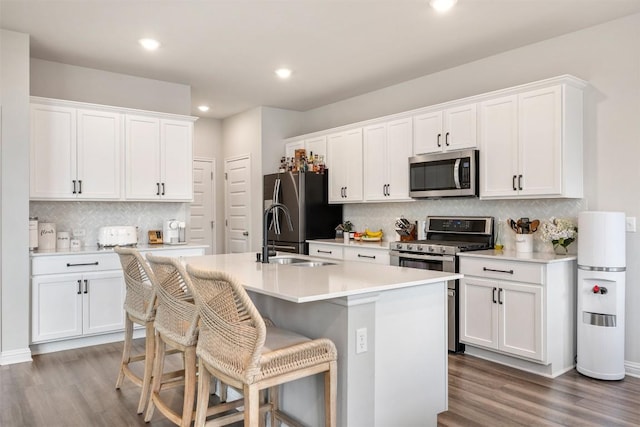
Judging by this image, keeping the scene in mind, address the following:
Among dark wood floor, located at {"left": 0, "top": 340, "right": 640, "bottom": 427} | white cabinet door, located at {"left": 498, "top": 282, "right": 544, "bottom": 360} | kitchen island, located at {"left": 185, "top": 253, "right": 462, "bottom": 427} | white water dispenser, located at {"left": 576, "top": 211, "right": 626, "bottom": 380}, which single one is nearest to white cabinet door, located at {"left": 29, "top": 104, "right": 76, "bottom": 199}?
dark wood floor, located at {"left": 0, "top": 340, "right": 640, "bottom": 427}

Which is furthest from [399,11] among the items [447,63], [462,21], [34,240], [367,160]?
[34,240]

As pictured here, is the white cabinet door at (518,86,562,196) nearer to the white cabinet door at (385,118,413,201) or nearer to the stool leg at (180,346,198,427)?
the white cabinet door at (385,118,413,201)

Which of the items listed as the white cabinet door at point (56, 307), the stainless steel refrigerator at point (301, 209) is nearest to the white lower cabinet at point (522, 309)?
the stainless steel refrigerator at point (301, 209)

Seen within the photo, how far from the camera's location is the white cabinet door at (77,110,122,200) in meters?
4.43

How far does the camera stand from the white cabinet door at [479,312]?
12.3 feet

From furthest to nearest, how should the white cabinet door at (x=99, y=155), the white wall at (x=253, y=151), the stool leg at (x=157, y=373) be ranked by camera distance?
the white wall at (x=253, y=151), the white cabinet door at (x=99, y=155), the stool leg at (x=157, y=373)

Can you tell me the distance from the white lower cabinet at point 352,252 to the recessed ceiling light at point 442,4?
2.25 metres

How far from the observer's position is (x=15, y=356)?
379cm

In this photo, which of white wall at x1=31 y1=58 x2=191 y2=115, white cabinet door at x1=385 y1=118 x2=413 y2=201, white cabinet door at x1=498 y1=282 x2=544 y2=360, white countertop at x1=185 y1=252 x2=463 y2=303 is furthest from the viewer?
white cabinet door at x1=385 y1=118 x2=413 y2=201

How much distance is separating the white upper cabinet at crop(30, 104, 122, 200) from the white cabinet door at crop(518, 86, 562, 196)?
378 centimetres

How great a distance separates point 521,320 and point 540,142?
4.66ft

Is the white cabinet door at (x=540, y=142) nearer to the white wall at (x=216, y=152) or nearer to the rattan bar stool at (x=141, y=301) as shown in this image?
the rattan bar stool at (x=141, y=301)

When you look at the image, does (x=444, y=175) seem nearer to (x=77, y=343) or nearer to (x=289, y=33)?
(x=289, y=33)

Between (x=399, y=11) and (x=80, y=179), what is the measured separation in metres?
3.25
